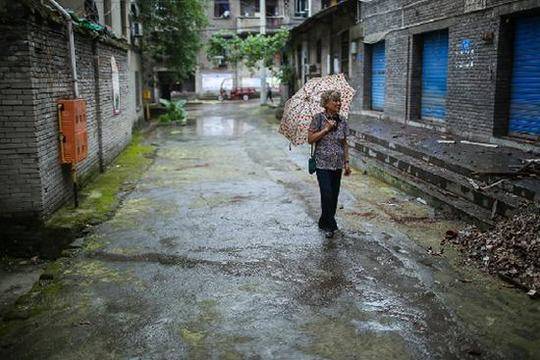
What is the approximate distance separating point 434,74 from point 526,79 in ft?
11.8

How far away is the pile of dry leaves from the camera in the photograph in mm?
5168

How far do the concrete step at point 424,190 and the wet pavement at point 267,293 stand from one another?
0.21m

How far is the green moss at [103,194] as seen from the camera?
7387 millimetres

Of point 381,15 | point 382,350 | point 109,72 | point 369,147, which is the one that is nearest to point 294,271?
point 382,350

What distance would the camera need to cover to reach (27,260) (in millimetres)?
6664

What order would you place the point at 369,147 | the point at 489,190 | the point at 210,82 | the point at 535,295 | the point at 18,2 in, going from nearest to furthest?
1. the point at 535,295
2. the point at 18,2
3. the point at 489,190
4. the point at 369,147
5. the point at 210,82

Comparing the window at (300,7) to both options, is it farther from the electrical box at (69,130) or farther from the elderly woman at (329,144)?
the elderly woman at (329,144)

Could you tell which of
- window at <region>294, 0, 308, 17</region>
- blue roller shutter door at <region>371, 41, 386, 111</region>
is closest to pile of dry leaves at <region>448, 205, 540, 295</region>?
blue roller shutter door at <region>371, 41, 386, 111</region>

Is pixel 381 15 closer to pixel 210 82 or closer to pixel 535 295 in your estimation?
pixel 535 295

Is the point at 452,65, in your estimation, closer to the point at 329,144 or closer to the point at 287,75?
the point at 329,144

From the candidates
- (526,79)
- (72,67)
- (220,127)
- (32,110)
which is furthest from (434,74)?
(220,127)

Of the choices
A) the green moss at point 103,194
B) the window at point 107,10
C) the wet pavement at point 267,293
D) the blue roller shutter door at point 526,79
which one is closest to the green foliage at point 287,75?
the window at point 107,10

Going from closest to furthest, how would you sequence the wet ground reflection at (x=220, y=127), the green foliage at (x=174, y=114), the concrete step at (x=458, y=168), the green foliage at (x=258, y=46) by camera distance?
the concrete step at (x=458, y=168), the wet ground reflection at (x=220, y=127), the green foliage at (x=174, y=114), the green foliage at (x=258, y=46)

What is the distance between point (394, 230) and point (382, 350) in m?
3.29
